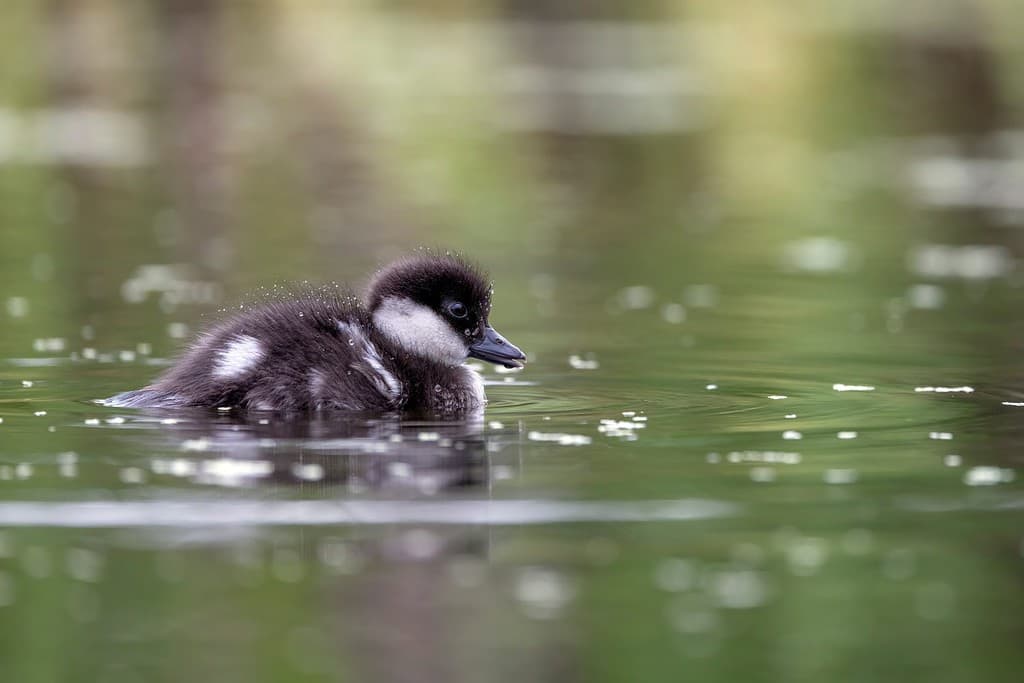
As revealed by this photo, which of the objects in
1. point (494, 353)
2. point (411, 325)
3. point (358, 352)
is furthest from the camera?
point (494, 353)

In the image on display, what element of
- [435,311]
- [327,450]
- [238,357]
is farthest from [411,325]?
[327,450]

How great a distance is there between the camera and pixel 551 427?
7094 mm

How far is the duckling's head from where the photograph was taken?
7.75m

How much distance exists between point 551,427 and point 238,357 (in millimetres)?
1140

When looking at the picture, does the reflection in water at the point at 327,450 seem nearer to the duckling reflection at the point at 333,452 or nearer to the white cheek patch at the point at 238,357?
the duckling reflection at the point at 333,452

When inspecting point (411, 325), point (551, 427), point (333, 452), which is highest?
point (411, 325)

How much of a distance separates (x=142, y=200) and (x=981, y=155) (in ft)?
27.6

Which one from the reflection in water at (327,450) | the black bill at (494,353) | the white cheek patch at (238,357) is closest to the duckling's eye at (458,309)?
the black bill at (494,353)

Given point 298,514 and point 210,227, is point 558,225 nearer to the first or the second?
point 210,227

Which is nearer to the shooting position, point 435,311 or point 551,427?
point 551,427

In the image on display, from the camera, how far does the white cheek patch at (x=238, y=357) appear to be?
23.8ft

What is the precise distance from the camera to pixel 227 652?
14.5 feet

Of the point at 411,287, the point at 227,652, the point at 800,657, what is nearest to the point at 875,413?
the point at 411,287

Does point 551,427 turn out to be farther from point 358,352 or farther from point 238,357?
point 238,357
